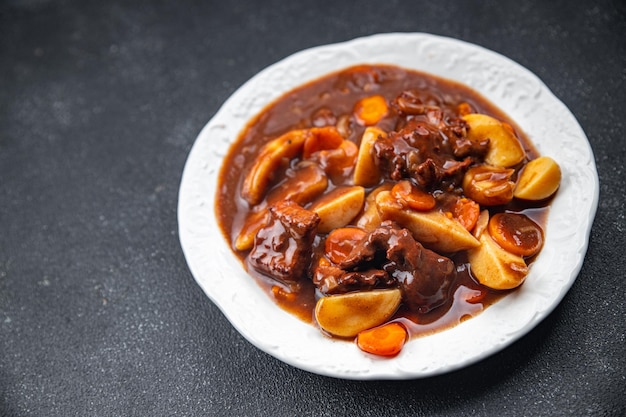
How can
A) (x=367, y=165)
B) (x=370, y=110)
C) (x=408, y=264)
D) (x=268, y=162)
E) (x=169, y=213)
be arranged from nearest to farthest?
(x=408, y=264) < (x=367, y=165) < (x=268, y=162) < (x=370, y=110) < (x=169, y=213)

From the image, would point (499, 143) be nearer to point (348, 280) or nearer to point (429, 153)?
point (429, 153)

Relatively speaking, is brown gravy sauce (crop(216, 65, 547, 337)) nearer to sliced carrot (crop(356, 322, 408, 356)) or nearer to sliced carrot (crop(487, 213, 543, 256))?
sliced carrot (crop(487, 213, 543, 256))

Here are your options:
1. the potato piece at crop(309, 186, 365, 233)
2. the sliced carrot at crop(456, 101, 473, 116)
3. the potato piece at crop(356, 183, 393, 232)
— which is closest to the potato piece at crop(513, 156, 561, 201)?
the sliced carrot at crop(456, 101, 473, 116)

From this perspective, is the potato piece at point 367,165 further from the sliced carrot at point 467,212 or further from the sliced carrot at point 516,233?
the sliced carrot at point 516,233

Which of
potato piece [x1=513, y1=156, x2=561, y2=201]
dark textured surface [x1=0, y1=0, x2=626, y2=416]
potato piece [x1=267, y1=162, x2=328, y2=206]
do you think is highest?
potato piece [x1=513, y1=156, x2=561, y2=201]

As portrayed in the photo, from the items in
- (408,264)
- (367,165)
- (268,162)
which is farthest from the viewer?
(268,162)

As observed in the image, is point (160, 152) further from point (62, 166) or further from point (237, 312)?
point (237, 312)

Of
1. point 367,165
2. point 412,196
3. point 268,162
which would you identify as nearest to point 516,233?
point 412,196
